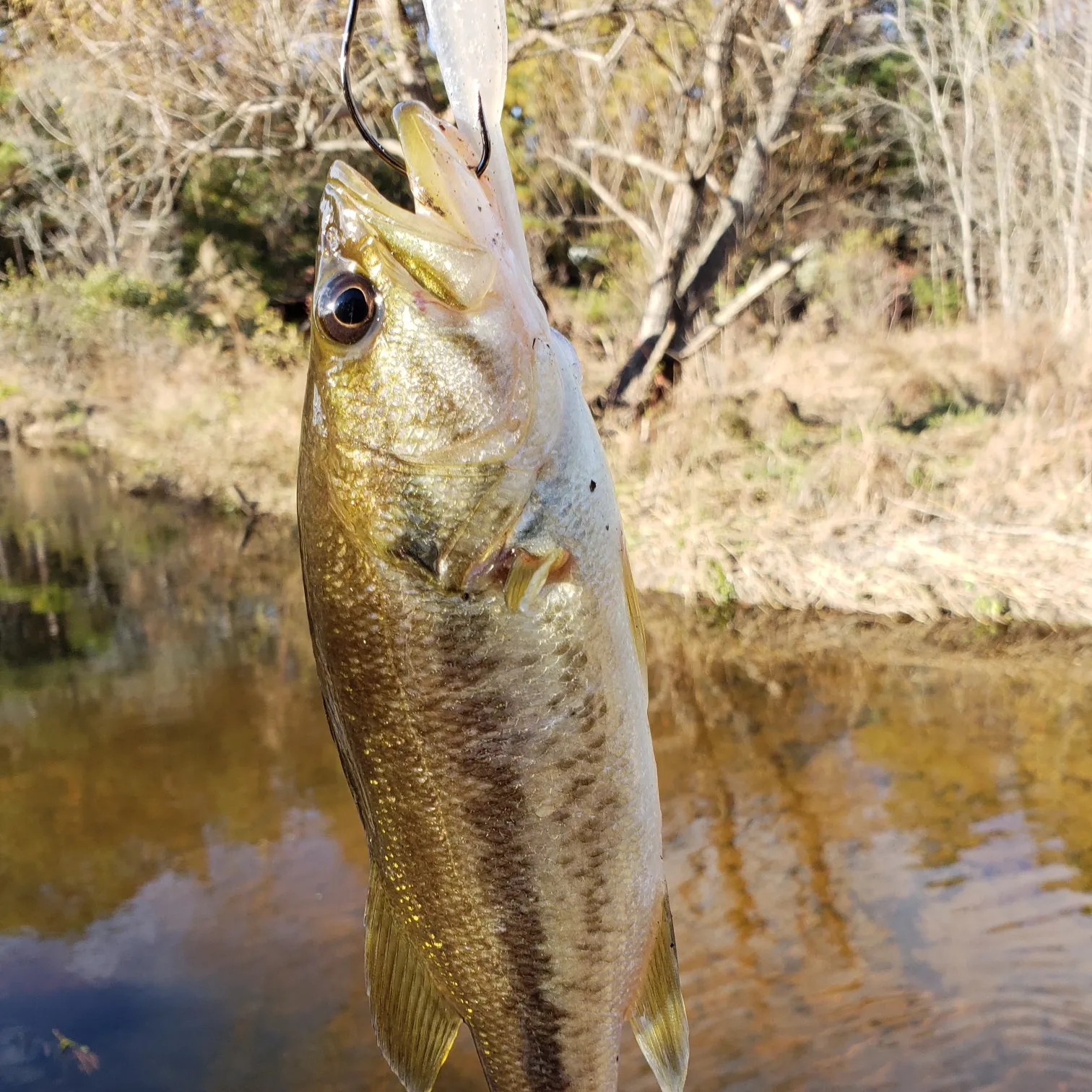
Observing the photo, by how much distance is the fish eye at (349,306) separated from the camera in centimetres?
137

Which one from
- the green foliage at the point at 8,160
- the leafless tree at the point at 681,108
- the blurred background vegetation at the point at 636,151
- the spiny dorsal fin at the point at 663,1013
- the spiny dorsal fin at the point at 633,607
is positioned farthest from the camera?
the green foliage at the point at 8,160

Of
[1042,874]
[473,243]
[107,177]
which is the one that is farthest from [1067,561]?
[107,177]

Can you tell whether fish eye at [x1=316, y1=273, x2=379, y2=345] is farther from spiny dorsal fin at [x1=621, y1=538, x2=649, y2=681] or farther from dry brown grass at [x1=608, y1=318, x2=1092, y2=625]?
dry brown grass at [x1=608, y1=318, x2=1092, y2=625]

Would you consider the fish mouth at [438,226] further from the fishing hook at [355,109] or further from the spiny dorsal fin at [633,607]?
the spiny dorsal fin at [633,607]

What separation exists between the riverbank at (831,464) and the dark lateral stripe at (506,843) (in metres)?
8.07

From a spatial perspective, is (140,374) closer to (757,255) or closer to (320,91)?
(320,91)

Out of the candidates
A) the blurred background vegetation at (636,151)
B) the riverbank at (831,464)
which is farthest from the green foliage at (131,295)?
the riverbank at (831,464)

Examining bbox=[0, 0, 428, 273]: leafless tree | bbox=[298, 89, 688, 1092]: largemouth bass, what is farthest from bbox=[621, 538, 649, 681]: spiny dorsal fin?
bbox=[0, 0, 428, 273]: leafless tree

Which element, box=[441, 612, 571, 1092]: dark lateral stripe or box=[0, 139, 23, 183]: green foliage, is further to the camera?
box=[0, 139, 23, 183]: green foliage

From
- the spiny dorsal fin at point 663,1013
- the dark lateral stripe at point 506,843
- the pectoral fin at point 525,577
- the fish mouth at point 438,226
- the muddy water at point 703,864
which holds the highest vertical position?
the fish mouth at point 438,226

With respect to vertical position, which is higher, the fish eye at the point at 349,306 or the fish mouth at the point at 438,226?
the fish mouth at the point at 438,226

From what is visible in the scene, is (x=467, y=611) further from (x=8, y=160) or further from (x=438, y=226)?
(x=8, y=160)

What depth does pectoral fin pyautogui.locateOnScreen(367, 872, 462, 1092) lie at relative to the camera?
1594 mm

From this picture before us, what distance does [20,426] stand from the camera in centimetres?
2316
